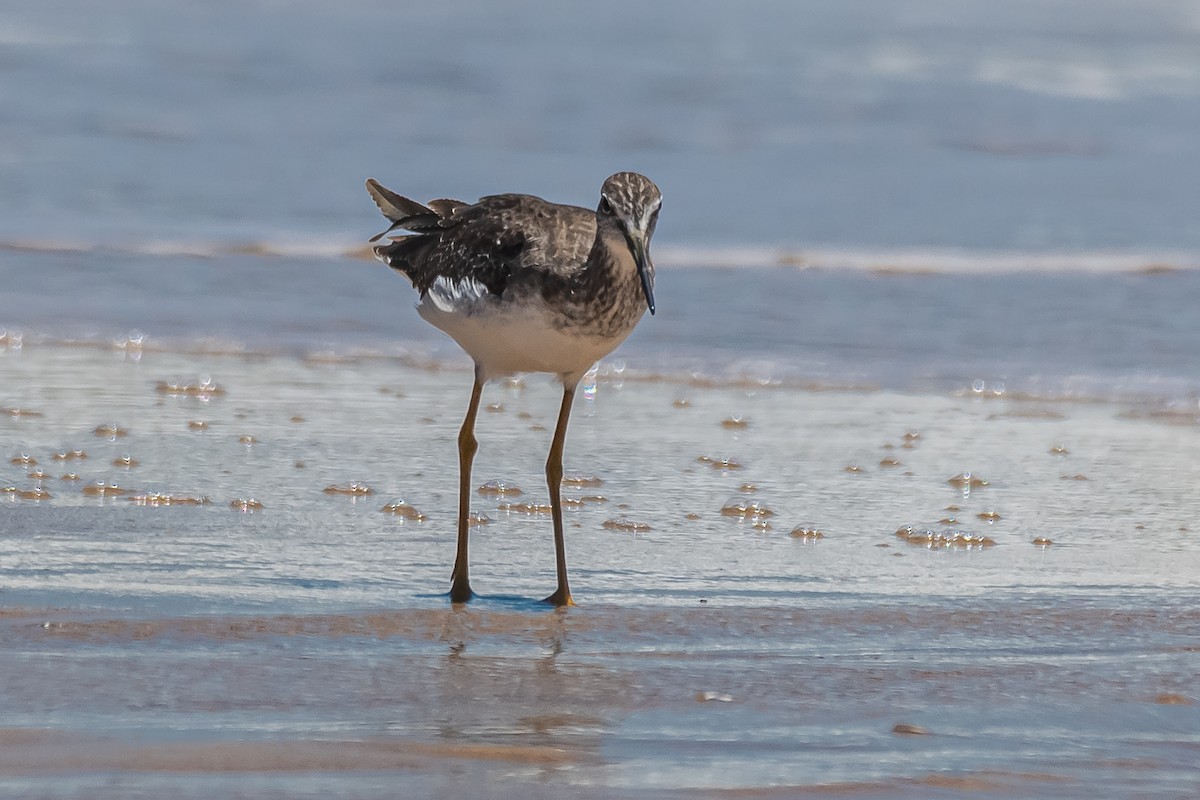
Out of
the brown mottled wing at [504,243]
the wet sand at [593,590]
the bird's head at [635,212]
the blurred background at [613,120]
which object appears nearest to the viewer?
the wet sand at [593,590]

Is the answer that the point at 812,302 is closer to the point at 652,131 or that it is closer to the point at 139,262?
the point at 139,262

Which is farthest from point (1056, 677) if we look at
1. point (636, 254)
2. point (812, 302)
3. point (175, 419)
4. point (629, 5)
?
point (629, 5)

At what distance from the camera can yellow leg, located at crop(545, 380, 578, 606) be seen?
4.91 m

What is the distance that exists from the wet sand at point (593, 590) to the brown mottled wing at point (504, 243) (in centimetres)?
79

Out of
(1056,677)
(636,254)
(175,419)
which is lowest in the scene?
→ (1056,677)

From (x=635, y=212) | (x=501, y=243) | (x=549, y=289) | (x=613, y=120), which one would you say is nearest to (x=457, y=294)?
(x=501, y=243)

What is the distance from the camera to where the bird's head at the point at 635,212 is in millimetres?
4969

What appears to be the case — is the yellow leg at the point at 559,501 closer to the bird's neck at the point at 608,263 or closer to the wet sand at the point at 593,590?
the wet sand at the point at 593,590

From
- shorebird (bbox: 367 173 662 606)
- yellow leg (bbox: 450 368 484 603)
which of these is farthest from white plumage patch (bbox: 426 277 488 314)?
yellow leg (bbox: 450 368 484 603)

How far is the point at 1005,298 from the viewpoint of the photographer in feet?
32.7

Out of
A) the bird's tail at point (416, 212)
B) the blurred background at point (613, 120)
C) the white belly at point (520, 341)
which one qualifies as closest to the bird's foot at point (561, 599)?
the white belly at point (520, 341)

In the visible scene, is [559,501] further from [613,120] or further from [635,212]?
[613,120]

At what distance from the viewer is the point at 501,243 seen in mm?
5242

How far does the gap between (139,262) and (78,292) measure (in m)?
0.88
